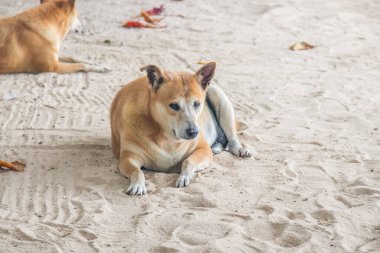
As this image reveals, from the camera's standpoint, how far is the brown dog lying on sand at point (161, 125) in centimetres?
536

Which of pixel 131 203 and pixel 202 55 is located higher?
pixel 131 203

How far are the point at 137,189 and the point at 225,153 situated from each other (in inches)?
48.8

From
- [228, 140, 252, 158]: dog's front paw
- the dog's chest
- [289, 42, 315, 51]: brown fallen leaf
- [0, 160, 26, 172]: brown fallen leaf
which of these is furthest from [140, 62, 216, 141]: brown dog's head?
[289, 42, 315, 51]: brown fallen leaf

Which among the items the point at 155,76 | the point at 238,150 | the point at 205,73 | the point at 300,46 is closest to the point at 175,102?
the point at 155,76

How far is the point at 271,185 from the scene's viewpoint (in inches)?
211

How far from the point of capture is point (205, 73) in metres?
5.61

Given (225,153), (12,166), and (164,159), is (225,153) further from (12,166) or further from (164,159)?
(12,166)

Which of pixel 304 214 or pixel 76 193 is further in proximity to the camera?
pixel 76 193

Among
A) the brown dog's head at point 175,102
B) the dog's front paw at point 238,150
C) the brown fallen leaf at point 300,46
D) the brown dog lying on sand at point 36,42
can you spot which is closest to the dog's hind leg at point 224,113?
the dog's front paw at point 238,150

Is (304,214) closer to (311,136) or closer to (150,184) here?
(150,184)

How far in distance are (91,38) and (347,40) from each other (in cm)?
361

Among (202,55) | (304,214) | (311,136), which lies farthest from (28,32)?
(304,214)

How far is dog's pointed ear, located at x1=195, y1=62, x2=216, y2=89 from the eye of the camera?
18.2 ft

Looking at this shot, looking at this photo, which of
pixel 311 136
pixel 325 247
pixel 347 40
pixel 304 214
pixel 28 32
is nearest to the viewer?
pixel 325 247
